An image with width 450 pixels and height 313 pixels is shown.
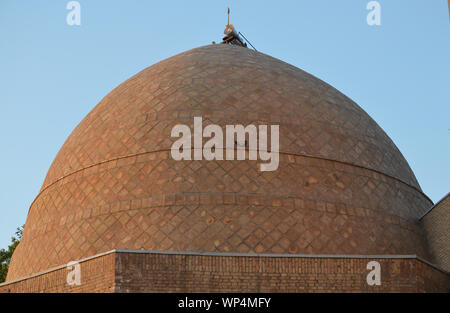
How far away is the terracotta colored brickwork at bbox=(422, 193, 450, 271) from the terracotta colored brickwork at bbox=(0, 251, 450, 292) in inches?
66.6

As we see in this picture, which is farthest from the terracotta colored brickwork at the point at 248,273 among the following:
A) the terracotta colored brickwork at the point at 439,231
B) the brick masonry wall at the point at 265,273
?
the terracotta colored brickwork at the point at 439,231

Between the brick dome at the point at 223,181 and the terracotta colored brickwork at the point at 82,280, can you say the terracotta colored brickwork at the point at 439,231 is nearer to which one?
the brick dome at the point at 223,181

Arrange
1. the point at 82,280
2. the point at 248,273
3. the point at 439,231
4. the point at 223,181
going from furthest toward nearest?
the point at 439,231
the point at 223,181
the point at 82,280
the point at 248,273

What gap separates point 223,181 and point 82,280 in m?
Answer: 2.33

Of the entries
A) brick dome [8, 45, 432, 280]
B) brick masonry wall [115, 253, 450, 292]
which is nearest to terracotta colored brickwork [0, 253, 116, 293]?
brick masonry wall [115, 253, 450, 292]

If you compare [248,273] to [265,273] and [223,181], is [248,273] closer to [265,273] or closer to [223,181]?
[265,273]

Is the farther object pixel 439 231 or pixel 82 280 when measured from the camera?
pixel 439 231

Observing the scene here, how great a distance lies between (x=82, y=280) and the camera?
26.5 ft

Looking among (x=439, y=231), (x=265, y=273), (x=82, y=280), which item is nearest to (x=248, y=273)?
(x=265, y=273)

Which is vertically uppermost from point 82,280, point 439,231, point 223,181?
point 223,181

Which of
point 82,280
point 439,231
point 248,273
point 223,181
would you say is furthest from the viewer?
point 439,231

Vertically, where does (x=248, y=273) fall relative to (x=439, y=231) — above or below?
below

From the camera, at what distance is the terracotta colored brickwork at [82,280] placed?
25.2 feet

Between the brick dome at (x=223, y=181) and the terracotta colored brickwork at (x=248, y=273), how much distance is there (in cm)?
66
